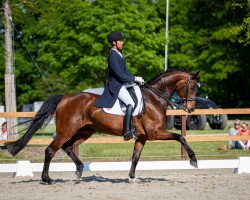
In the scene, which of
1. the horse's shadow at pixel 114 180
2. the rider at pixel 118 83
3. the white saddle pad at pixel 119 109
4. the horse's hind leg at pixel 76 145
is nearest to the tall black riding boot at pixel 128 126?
the rider at pixel 118 83

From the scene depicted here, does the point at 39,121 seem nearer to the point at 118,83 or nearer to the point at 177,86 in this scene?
the point at 118,83

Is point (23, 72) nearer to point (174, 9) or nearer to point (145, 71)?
point (174, 9)

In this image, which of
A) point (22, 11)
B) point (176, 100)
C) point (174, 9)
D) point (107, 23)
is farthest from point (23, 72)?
point (176, 100)

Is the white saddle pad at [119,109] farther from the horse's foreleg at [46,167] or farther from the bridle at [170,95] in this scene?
the horse's foreleg at [46,167]

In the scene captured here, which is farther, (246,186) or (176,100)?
(176,100)

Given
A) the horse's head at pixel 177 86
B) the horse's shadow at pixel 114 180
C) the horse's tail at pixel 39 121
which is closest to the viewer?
the horse's head at pixel 177 86

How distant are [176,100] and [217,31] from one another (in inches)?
1357

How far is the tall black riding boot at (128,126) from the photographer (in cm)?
1105

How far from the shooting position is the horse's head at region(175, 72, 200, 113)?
11.6 meters

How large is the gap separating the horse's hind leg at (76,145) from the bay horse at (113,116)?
0.06ft

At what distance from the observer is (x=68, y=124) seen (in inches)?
451

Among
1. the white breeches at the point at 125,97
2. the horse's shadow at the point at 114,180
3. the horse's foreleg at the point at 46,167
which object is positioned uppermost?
the white breeches at the point at 125,97

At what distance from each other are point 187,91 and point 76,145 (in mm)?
2388

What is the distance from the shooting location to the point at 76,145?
11.9 m
